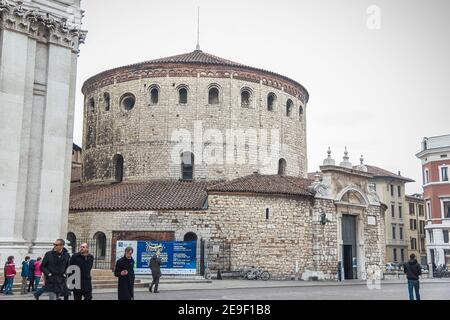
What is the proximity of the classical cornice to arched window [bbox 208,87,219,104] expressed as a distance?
1702 centimetres

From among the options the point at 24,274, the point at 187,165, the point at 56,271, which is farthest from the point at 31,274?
the point at 187,165

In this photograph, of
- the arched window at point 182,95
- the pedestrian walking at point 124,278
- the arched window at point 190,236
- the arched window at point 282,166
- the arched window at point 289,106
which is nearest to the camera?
the pedestrian walking at point 124,278

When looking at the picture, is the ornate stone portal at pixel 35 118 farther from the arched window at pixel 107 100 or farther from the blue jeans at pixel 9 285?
the arched window at pixel 107 100

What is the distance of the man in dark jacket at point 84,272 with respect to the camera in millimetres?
11125

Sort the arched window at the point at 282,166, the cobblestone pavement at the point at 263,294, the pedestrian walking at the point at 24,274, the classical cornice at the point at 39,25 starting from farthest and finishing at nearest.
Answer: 1. the arched window at the point at 282,166
2. the classical cornice at the point at 39,25
3. the pedestrian walking at the point at 24,274
4. the cobblestone pavement at the point at 263,294

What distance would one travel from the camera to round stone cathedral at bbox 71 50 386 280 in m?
31.5

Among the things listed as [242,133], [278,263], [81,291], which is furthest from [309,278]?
[81,291]

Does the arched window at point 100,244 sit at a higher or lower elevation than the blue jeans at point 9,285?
higher

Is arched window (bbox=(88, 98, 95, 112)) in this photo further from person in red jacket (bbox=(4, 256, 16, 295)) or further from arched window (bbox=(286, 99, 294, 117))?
person in red jacket (bbox=(4, 256, 16, 295))

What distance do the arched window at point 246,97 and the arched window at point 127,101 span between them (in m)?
7.78

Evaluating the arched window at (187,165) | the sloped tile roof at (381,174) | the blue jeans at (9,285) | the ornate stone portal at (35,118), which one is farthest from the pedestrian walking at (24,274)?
the sloped tile roof at (381,174)

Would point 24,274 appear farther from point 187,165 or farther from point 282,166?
point 282,166

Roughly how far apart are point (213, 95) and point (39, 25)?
19.2 m

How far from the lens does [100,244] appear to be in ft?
112
